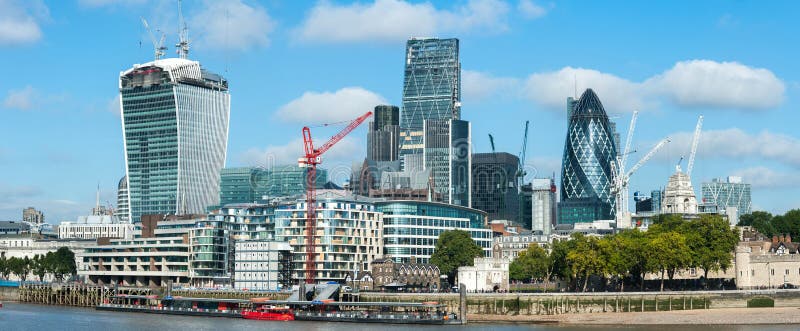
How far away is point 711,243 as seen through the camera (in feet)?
593

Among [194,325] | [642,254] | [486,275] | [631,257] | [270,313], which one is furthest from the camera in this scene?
[486,275]

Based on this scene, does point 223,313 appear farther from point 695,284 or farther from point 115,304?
point 695,284

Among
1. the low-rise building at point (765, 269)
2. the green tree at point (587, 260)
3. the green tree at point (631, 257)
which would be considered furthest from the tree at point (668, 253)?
the low-rise building at point (765, 269)

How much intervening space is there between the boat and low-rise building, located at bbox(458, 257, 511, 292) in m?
34.4

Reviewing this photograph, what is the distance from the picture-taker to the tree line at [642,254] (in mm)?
169625

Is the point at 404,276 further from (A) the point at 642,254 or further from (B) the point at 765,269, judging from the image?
(B) the point at 765,269

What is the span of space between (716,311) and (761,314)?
6.48 m

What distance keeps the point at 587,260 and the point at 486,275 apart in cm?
2297

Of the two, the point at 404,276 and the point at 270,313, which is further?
the point at 404,276

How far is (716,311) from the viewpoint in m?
151

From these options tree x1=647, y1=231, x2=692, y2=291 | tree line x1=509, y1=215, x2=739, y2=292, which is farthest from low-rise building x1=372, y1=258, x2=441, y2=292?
tree x1=647, y1=231, x2=692, y2=291

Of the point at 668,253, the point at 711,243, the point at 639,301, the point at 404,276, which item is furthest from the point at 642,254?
the point at 404,276

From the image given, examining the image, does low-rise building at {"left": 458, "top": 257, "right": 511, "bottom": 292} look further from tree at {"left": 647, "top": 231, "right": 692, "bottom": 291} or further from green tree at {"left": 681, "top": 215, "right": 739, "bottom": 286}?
green tree at {"left": 681, "top": 215, "right": 739, "bottom": 286}

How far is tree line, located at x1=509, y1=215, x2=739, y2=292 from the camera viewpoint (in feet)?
557
